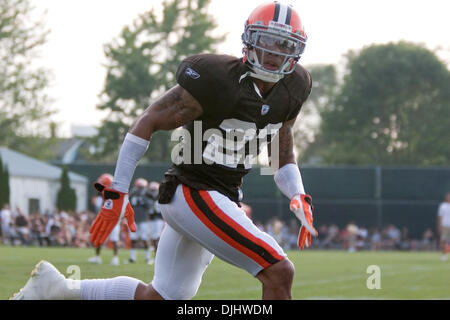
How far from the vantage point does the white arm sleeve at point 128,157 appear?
4.49 meters

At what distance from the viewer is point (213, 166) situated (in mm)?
4555

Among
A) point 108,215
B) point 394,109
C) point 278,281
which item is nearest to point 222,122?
point 108,215

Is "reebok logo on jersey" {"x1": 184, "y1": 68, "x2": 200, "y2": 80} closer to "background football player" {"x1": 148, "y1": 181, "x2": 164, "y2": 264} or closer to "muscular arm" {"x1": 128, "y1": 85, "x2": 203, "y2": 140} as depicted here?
"muscular arm" {"x1": 128, "y1": 85, "x2": 203, "y2": 140}

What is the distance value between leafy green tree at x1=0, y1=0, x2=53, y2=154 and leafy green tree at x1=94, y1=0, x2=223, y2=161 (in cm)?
687

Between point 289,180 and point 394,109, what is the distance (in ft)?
140

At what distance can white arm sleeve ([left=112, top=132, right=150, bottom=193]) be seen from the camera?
4.49 m

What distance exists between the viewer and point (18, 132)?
1638 inches

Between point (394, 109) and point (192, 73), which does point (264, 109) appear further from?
point (394, 109)

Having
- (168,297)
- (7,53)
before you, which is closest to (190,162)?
(168,297)

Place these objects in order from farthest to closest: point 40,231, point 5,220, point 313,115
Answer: point 313,115 < point 5,220 < point 40,231

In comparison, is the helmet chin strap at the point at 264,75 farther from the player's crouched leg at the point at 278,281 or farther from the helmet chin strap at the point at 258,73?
the player's crouched leg at the point at 278,281

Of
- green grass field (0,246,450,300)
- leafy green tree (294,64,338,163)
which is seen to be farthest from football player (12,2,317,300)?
leafy green tree (294,64,338,163)
